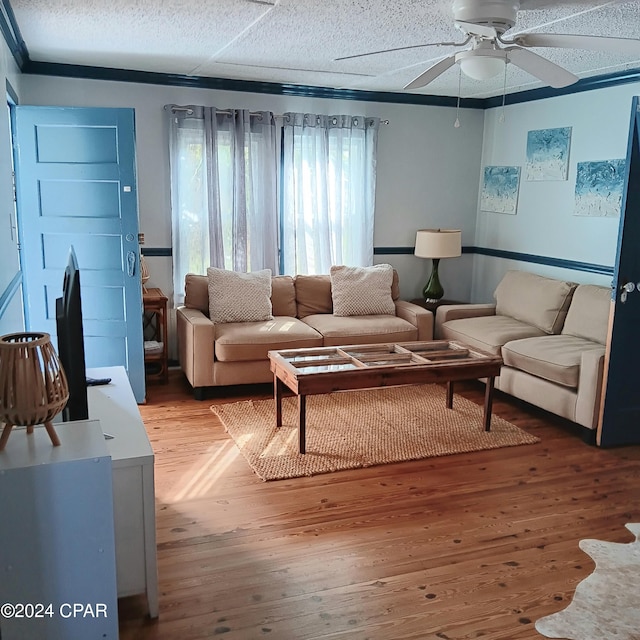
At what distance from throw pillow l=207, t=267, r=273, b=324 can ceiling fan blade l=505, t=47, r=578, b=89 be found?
2.58 meters

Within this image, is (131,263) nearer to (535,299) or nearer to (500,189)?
(535,299)

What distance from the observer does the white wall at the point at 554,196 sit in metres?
4.71

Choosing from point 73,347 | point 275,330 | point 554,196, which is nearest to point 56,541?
point 73,347

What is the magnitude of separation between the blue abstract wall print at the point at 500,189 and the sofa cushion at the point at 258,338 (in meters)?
2.22

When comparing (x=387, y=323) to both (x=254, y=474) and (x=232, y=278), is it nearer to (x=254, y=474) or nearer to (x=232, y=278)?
(x=232, y=278)

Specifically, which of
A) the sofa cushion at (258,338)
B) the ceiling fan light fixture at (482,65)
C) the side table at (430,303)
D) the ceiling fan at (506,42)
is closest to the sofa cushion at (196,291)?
the sofa cushion at (258,338)

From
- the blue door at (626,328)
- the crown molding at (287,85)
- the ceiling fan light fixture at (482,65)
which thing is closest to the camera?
the ceiling fan light fixture at (482,65)

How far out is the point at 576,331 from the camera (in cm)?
467

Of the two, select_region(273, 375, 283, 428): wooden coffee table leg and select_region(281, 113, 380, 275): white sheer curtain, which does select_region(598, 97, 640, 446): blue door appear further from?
select_region(281, 113, 380, 275): white sheer curtain

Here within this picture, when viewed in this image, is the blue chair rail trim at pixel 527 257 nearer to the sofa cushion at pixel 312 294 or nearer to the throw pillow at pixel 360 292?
the throw pillow at pixel 360 292

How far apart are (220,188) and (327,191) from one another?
2.95ft

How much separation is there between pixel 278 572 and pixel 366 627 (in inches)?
18.2

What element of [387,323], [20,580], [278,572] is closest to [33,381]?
[20,580]

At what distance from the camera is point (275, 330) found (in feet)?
15.4
